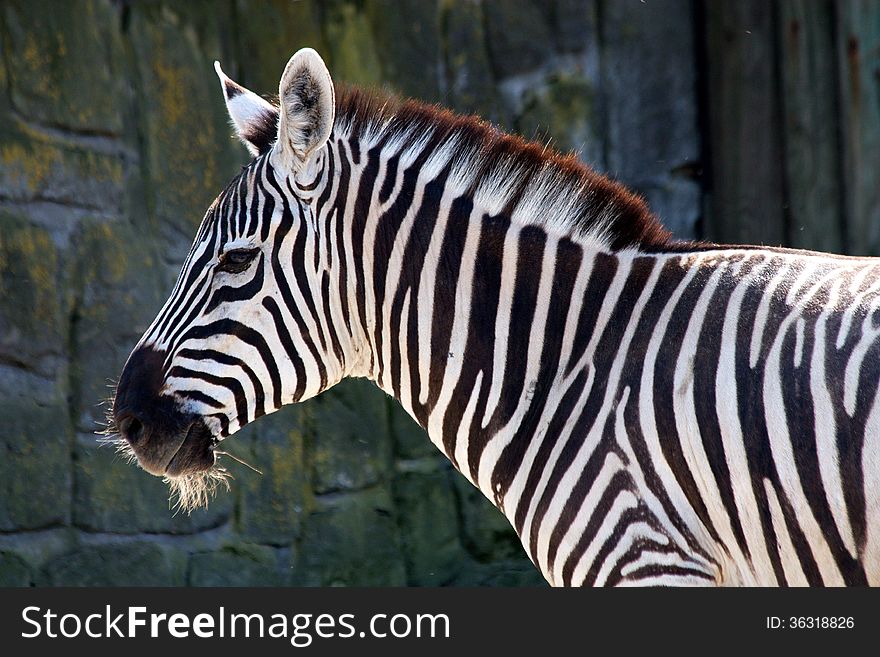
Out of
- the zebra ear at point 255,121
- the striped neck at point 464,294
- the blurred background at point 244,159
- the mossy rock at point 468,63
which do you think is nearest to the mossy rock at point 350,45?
the blurred background at point 244,159

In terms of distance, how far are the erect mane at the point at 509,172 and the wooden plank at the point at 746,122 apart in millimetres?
2974

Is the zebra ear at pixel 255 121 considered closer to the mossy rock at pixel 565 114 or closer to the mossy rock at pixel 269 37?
the mossy rock at pixel 269 37

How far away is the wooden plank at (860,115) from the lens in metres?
5.59

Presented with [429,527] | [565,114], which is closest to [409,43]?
[565,114]

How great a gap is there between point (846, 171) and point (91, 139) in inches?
153

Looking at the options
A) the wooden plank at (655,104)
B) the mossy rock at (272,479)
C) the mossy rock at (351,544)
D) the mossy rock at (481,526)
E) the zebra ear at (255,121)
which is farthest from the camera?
the wooden plank at (655,104)

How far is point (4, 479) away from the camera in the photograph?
4.50 meters

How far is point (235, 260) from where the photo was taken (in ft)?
9.98

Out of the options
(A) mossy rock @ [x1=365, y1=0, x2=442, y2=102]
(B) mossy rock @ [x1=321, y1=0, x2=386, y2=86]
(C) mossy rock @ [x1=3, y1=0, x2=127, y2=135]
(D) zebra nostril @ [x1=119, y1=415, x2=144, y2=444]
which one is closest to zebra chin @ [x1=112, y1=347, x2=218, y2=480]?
(D) zebra nostril @ [x1=119, y1=415, x2=144, y2=444]

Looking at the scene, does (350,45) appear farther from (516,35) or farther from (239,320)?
(239,320)

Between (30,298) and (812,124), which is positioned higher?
(812,124)

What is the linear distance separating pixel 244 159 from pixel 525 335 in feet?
8.92

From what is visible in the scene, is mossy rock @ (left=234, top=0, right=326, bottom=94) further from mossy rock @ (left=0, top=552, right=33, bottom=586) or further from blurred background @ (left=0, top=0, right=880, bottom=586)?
mossy rock @ (left=0, top=552, right=33, bottom=586)

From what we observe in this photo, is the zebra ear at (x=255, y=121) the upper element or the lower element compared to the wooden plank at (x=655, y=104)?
lower
